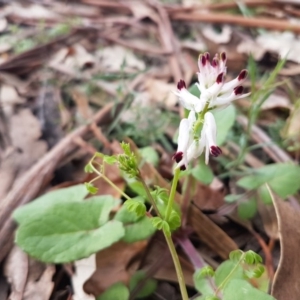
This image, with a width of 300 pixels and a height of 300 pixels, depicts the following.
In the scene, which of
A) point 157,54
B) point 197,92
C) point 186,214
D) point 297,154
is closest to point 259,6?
point 157,54

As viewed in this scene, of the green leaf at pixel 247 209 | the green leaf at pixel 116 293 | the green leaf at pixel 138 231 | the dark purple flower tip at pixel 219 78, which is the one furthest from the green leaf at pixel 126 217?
the dark purple flower tip at pixel 219 78

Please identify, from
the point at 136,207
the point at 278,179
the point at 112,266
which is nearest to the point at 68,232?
the point at 112,266

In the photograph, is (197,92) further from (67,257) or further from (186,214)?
(67,257)

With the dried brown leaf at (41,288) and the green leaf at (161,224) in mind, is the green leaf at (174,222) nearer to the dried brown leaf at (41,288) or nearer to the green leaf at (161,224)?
the green leaf at (161,224)

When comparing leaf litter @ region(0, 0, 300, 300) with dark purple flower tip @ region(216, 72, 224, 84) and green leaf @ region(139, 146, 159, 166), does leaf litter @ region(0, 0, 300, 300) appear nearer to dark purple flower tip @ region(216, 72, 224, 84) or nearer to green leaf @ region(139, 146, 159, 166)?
green leaf @ region(139, 146, 159, 166)

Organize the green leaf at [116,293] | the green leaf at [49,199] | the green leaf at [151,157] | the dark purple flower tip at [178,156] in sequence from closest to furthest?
the dark purple flower tip at [178,156]
the green leaf at [116,293]
the green leaf at [49,199]
the green leaf at [151,157]

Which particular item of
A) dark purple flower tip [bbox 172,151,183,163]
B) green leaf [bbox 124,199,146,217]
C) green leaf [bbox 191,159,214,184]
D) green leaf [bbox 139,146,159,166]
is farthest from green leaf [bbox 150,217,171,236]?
green leaf [bbox 139,146,159,166]
